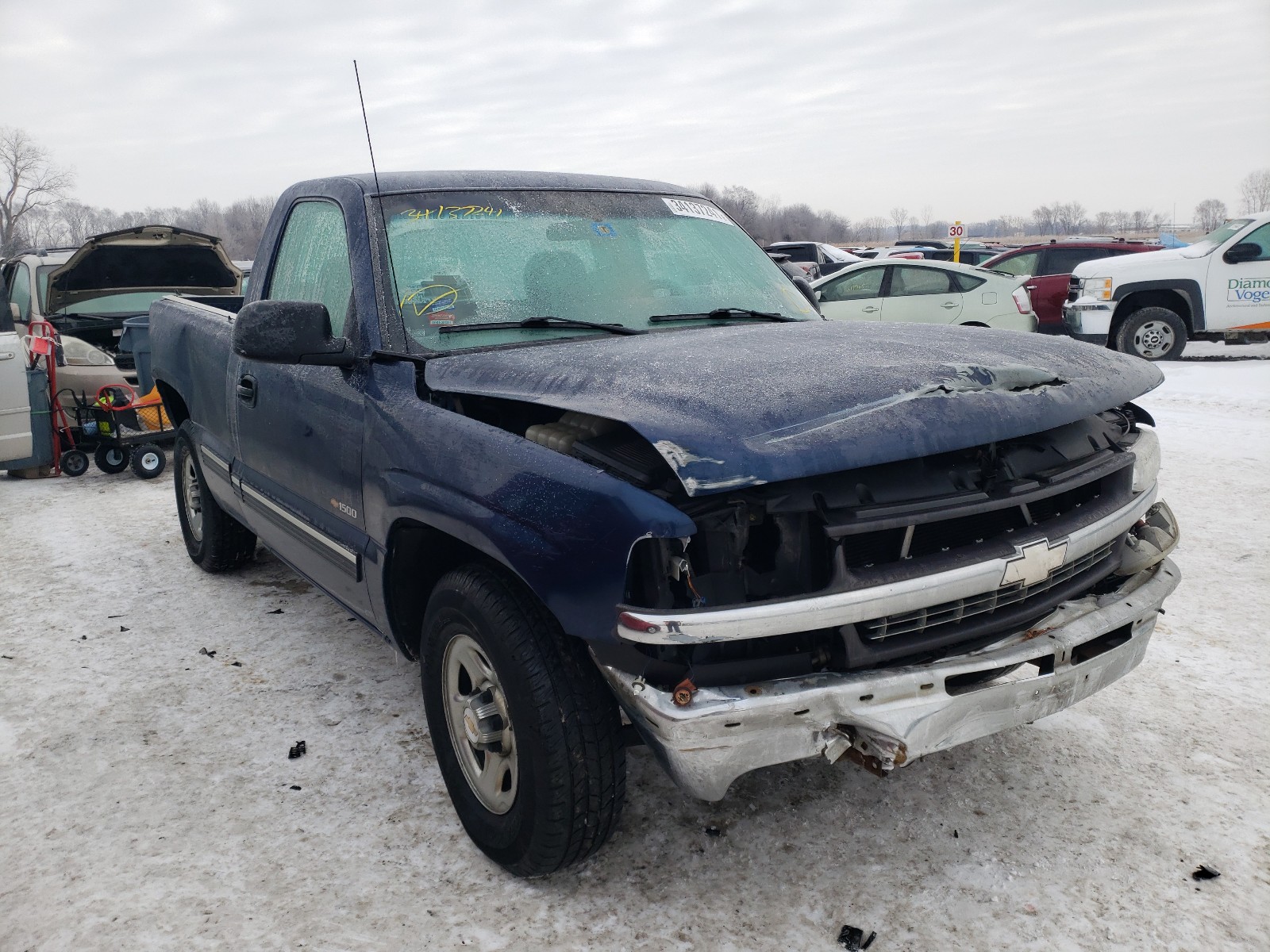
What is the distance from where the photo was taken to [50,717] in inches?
142

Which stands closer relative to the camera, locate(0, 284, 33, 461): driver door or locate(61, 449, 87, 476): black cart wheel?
locate(0, 284, 33, 461): driver door

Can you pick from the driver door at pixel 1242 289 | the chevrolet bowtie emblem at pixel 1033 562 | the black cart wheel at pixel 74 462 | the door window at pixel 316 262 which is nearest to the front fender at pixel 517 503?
the door window at pixel 316 262

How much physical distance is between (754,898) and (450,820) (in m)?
0.94

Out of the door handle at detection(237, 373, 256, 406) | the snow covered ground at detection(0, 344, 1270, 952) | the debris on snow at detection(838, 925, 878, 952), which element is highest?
the door handle at detection(237, 373, 256, 406)

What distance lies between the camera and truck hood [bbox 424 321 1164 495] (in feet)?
6.82

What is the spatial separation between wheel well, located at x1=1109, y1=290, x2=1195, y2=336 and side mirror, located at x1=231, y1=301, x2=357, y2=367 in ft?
38.7

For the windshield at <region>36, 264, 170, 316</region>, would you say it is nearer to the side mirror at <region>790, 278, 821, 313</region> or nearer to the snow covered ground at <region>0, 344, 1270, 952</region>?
the snow covered ground at <region>0, 344, 1270, 952</region>

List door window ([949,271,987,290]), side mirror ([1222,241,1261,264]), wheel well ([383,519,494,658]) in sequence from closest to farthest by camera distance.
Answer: wheel well ([383,519,494,658]) < side mirror ([1222,241,1261,264]) < door window ([949,271,987,290])

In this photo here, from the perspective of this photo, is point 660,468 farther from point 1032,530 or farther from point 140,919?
point 140,919

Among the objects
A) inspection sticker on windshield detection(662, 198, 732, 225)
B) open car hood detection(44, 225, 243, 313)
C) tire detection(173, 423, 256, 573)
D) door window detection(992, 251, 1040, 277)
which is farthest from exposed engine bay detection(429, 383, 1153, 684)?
door window detection(992, 251, 1040, 277)

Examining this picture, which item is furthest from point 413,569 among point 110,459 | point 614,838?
point 110,459

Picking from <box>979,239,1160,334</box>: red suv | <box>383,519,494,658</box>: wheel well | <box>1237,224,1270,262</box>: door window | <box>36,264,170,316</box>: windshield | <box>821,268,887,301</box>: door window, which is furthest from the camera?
<box>979,239,1160,334</box>: red suv

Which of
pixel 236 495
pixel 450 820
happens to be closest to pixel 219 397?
pixel 236 495

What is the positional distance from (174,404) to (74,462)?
3.36 m
